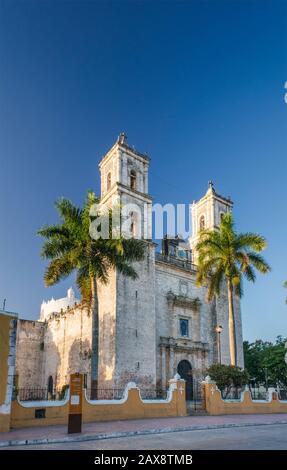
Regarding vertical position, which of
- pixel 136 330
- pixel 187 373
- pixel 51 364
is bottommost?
pixel 187 373

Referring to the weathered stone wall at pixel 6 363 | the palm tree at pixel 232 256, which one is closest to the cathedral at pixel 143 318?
the palm tree at pixel 232 256

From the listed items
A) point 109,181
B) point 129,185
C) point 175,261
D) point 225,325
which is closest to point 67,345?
point 175,261

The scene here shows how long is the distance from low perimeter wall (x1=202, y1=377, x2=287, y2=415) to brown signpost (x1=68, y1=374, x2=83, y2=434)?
955cm

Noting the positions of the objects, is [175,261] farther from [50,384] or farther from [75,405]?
[75,405]

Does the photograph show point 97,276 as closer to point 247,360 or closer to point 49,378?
point 49,378

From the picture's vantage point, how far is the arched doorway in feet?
98.0

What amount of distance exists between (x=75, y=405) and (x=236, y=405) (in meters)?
12.3

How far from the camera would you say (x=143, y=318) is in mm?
27672

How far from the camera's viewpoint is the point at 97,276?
850 inches

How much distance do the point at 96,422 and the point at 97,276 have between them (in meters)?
7.19

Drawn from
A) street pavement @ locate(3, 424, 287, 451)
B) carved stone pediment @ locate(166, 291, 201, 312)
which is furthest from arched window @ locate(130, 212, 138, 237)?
street pavement @ locate(3, 424, 287, 451)

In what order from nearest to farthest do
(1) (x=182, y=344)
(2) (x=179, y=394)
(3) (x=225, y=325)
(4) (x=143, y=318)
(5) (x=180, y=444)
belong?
(5) (x=180, y=444) < (2) (x=179, y=394) < (4) (x=143, y=318) < (1) (x=182, y=344) < (3) (x=225, y=325)

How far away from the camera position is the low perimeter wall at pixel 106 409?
14484mm
